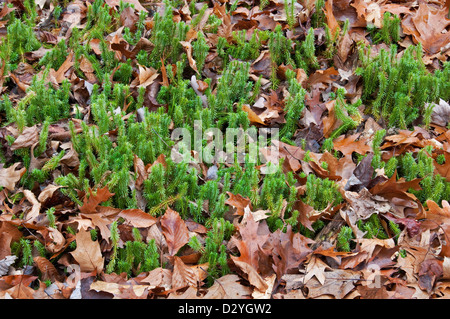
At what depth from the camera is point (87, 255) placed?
2.19 m

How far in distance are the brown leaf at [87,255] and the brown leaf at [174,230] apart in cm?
34

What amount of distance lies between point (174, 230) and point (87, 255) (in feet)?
1.46

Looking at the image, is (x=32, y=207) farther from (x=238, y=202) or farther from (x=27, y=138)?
(x=238, y=202)

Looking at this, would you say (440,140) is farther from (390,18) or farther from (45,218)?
(45,218)

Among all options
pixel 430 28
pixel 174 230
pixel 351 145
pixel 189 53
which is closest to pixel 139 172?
pixel 174 230

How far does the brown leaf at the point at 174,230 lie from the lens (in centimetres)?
227

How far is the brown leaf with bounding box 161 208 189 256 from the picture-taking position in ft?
7.43

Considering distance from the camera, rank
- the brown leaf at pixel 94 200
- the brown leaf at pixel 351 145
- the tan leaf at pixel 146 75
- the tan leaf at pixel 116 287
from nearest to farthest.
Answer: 1. the tan leaf at pixel 116 287
2. the brown leaf at pixel 94 200
3. the brown leaf at pixel 351 145
4. the tan leaf at pixel 146 75

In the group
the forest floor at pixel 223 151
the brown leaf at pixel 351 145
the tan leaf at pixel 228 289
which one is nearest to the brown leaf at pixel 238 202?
the forest floor at pixel 223 151

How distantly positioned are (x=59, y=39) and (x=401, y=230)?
9.45ft

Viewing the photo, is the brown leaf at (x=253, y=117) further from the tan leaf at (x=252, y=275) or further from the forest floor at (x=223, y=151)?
the tan leaf at (x=252, y=275)

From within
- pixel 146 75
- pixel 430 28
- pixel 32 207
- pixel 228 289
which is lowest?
pixel 228 289

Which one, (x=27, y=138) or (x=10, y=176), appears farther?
(x=27, y=138)

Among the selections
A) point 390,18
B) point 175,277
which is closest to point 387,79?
point 390,18
